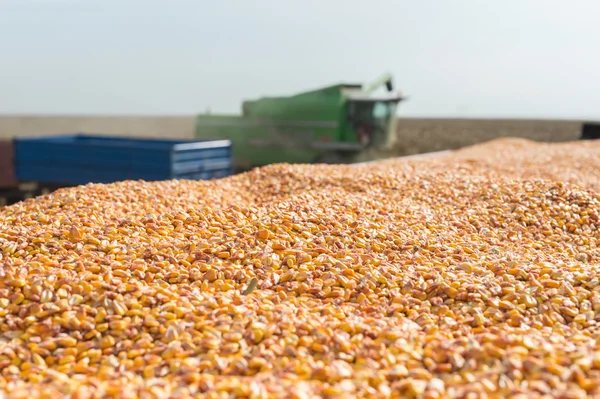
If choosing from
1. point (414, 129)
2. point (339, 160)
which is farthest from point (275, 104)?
point (414, 129)

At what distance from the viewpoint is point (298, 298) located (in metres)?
3.71

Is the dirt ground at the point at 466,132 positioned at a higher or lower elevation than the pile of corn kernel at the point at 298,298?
higher

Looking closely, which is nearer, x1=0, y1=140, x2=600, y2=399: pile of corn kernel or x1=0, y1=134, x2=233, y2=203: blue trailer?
x1=0, y1=140, x2=600, y2=399: pile of corn kernel

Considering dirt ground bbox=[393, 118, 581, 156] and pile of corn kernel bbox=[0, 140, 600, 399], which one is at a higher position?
dirt ground bbox=[393, 118, 581, 156]

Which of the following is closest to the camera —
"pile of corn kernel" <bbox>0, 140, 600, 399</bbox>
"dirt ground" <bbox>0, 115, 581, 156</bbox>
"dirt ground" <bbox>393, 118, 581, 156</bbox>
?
"pile of corn kernel" <bbox>0, 140, 600, 399</bbox>

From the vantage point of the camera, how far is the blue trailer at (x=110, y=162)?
955 cm

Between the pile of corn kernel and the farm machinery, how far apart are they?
768 cm

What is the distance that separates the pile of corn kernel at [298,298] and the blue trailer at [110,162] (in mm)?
3377

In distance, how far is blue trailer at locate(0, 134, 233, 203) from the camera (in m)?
9.55

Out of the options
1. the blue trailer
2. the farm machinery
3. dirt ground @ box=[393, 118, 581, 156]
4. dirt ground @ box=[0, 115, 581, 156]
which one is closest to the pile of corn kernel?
the blue trailer

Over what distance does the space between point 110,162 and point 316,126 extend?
529cm

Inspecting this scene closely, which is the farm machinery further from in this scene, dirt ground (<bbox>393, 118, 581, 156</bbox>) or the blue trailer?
the blue trailer

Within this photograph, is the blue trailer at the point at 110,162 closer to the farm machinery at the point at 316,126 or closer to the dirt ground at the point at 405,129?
the farm machinery at the point at 316,126

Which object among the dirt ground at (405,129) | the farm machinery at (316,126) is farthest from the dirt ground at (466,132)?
the farm machinery at (316,126)
